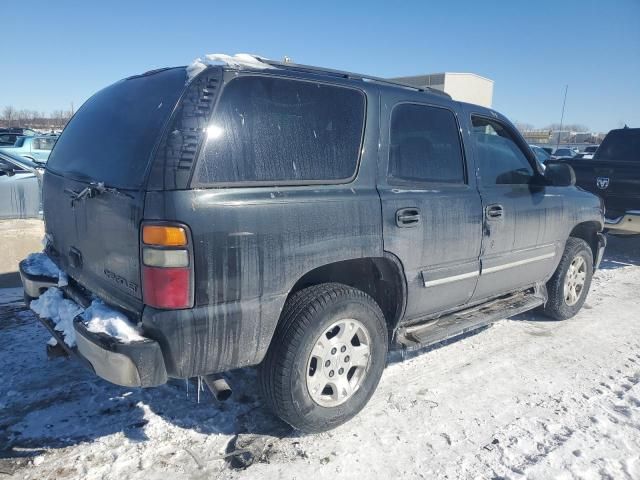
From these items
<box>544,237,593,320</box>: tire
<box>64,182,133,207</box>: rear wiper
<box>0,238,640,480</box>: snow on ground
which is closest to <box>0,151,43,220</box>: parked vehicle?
<box>0,238,640,480</box>: snow on ground

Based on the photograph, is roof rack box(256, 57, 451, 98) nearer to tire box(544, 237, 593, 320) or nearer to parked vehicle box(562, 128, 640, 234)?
tire box(544, 237, 593, 320)

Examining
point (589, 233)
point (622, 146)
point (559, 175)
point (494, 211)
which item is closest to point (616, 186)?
point (622, 146)

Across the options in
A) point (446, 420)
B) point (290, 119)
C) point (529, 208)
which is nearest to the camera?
point (290, 119)

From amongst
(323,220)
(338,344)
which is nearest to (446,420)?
(338,344)

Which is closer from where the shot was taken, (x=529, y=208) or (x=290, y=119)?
(x=290, y=119)

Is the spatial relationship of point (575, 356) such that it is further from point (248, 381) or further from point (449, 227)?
point (248, 381)

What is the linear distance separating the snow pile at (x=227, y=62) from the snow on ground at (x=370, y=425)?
1974 mm

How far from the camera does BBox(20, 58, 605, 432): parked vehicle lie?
6.97ft

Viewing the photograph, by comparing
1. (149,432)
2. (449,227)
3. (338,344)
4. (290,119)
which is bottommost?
(149,432)

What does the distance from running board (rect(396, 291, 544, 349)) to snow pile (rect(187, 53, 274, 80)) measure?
1.91 metres

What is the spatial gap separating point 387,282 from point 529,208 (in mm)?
1619

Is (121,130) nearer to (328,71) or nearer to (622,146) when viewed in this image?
(328,71)

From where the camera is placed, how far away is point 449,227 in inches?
124

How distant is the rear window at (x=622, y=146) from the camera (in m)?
8.62
